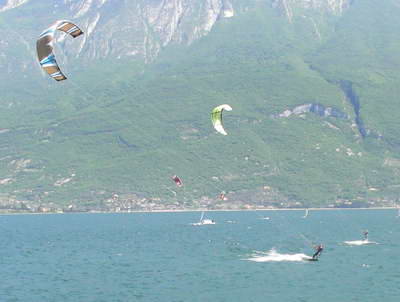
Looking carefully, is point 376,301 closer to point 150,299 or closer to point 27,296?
point 150,299

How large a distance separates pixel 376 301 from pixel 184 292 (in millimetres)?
14878

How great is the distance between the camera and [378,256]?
93625mm

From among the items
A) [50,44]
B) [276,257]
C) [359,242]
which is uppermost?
[50,44]

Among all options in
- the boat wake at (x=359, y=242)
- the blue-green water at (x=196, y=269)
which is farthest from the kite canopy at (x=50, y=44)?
the boat wake at (x=359, y=242)

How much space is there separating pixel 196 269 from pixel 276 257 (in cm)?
1309

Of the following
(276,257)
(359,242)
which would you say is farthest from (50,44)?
(359,242)

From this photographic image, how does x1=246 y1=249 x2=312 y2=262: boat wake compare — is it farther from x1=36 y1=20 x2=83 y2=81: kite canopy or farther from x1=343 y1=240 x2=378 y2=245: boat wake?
x1=36 y1=20 x2=83 y2=81: kite canopy

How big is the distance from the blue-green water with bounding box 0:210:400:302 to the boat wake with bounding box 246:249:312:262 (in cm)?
103

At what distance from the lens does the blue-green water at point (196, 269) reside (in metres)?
66.2

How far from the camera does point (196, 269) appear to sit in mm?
81438

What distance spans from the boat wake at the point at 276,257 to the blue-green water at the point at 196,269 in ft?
3.39

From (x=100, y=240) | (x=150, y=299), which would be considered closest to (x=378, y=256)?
(x=150, y=299)

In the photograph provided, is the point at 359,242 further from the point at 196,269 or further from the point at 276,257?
the point at 196,269

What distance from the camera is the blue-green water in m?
66.2
